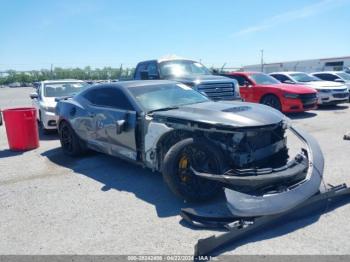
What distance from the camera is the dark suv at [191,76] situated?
9133mm

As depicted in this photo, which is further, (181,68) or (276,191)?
(181,68)

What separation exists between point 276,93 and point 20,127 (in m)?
8.06

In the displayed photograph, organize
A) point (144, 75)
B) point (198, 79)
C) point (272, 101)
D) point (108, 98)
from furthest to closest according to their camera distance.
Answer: point (272, 101) → point (144, 75) → point (198, 79) → point (108, 98)

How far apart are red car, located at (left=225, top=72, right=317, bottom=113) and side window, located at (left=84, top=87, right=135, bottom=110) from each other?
7121mm

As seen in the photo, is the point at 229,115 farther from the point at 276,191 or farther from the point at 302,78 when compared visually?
the point at 302,78

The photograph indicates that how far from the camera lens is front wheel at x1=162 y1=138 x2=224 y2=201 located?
12.9 ft

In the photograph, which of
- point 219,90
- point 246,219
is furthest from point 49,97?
A: point 246,219

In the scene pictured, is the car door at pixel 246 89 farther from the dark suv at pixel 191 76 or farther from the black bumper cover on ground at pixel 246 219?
the black bumper cover on ground at pixel 246 219

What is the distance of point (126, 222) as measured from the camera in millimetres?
3732

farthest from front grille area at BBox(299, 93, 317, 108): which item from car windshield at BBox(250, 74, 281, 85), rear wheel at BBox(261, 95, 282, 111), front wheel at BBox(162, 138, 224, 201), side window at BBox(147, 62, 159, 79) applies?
front wheel at BBox(162, 138, 224, 201)

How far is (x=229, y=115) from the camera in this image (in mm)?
Answer: 4035

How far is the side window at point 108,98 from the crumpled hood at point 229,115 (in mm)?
837

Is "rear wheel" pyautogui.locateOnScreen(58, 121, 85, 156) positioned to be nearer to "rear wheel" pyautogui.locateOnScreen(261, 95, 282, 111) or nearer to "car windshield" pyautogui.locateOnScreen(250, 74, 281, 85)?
"rear wheel" pyautogui.locateOnScreen(261, 95, 282, 111)

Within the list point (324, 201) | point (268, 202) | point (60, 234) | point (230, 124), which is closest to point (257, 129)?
point (230, 124)
